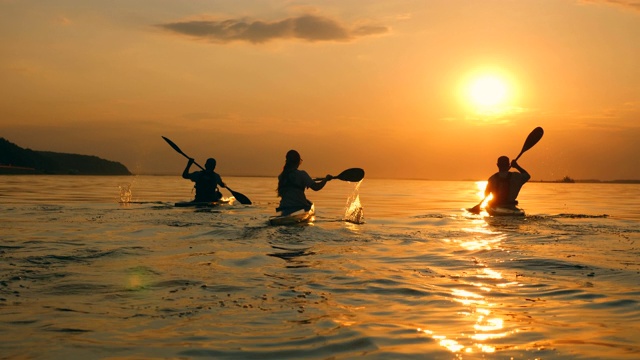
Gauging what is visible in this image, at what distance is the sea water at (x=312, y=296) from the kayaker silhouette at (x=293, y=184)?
157 cm

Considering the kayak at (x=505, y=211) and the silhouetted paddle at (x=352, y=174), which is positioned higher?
the silhouetted paddle at (x=352, y=174)

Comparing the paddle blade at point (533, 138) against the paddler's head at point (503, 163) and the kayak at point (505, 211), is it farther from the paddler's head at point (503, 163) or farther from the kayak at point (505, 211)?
the kayak at point (505, 211)

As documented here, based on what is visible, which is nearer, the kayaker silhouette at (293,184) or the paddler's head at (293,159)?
the paddler's head at (293,159)

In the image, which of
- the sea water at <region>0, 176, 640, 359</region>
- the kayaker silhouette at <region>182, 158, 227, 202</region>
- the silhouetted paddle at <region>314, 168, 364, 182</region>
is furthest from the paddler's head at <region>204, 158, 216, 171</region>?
the sea water at <region>0, 176, 640, 359</region>

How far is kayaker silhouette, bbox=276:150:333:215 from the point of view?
15.0m

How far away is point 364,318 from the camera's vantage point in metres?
6.32

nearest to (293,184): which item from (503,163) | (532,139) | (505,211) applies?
(503,163)

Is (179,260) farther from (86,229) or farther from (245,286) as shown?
(86,229)

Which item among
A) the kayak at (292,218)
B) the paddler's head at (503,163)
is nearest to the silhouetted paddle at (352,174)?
the kayak at (292,218)

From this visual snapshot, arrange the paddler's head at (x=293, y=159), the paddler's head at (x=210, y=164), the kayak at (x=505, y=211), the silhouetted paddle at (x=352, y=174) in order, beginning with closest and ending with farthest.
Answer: the paddler's head at (x=293, y=159) < the silhouetted paddle at (x=352, y=174) < the kayak at (x=505, y=211) < the paddler's head at (x=210, y=164)

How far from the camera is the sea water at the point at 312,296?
535 cm

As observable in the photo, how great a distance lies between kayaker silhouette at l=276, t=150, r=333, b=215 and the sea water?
157 cm

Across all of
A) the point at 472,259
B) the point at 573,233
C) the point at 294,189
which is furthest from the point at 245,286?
the point at 573,233

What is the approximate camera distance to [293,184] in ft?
50.0
